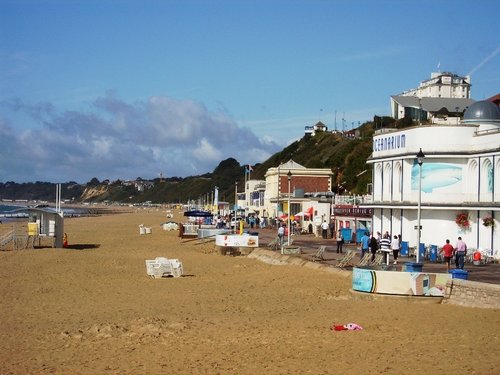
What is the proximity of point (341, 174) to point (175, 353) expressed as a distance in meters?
76.3

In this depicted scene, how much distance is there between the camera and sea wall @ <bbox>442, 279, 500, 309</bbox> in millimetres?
19031

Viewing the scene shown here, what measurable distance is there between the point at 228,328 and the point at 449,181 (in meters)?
20.9

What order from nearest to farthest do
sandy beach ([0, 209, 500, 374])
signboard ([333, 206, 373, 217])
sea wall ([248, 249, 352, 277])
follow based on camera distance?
sandy beach ([0, 209, 500, 374]), sea wall ([248, 249, 352, 277]), signboard ([333, 206, 373, 217])

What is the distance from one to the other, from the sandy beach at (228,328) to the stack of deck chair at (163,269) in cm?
74

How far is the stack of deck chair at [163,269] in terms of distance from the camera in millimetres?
29141

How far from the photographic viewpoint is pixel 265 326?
1769 cm

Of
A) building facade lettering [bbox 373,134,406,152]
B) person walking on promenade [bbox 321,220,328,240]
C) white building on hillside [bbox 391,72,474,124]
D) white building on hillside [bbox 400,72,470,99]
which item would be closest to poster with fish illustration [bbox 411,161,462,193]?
building facade lettering [bbox 373,134,406,152]

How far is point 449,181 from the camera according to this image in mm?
35469

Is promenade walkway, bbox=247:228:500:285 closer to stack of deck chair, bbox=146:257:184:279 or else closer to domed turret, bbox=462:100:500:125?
stack of deck chair, bbox=146:257:184:279

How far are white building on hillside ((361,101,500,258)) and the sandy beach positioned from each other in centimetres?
903

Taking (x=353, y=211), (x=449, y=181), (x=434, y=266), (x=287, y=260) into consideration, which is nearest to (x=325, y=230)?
Answer: (x=353, y=211)

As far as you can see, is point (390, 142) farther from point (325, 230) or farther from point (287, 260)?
point (325, 230)

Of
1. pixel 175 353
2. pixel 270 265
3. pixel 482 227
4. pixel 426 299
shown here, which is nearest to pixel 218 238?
pixel 270 265

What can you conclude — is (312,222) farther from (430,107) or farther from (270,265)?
(430,107)
